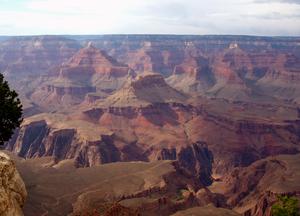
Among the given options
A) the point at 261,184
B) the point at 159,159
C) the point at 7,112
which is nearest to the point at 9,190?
the point at 7,112

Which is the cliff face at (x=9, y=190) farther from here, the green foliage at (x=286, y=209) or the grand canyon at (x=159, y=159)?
the grand canyon at (x=159, y=159)

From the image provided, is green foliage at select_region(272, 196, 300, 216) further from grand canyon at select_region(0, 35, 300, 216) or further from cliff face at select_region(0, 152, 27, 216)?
grand canyon at select_region(0, 35, 300, 216)

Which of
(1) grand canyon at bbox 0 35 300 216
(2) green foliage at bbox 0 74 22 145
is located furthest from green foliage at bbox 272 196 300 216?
(1) grand canyon at bbox 0 35 300 216

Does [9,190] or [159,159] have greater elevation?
[9,190]

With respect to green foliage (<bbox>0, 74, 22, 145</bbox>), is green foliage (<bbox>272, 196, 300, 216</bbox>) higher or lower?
lower

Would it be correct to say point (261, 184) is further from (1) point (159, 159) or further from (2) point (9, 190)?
(2) point (9, 190)

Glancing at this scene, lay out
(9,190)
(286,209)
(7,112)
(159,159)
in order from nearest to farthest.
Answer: (9,190) < (7,112) < (286,209) < (159,159)

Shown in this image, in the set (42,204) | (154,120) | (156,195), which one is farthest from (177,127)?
(42,204)

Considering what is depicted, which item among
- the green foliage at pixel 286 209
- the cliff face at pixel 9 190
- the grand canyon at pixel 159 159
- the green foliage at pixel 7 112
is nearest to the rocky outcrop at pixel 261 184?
the grand canyon at pixel 159 159

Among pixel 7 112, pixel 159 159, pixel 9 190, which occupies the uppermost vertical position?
pixel 7 112
